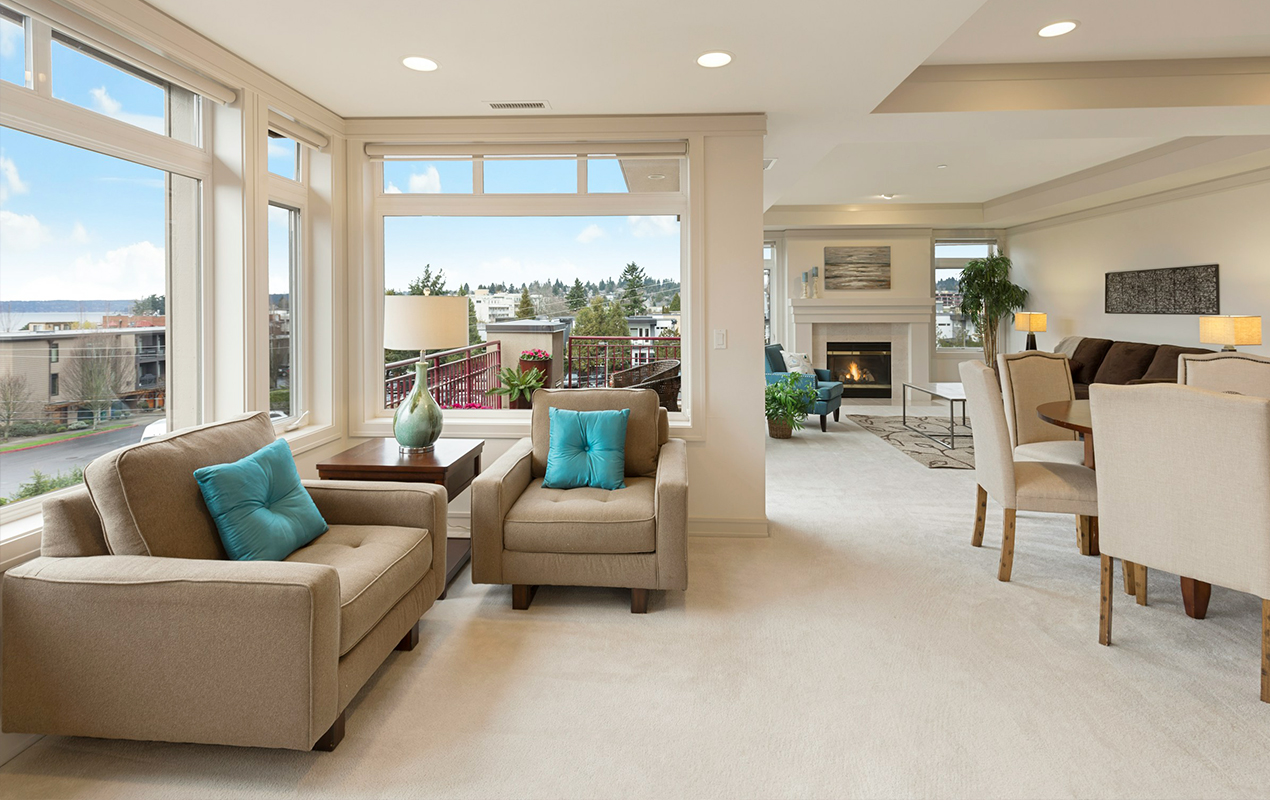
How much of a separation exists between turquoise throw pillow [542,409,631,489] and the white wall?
18.7ft

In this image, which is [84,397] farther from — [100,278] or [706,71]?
[706,71]

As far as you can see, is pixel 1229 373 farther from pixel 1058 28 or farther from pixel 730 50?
pixel 730 50

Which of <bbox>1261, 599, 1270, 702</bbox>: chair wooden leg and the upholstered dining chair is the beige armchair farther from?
the upholstered dining chair

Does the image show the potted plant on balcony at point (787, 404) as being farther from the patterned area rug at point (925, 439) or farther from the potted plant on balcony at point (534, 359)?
the potted plant on balcony at point (534, 359)

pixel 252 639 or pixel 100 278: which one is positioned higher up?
pixel 100 278

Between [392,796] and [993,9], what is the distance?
12.3 feet

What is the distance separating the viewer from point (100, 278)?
2.54 metres

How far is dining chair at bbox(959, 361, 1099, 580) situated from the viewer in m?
3.17

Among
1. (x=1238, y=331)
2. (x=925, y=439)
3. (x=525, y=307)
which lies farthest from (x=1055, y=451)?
(x=525, y=307)

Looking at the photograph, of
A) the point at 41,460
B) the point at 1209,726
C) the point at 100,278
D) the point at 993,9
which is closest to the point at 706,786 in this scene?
the point at 1209,726

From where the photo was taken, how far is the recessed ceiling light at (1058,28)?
10.6ft

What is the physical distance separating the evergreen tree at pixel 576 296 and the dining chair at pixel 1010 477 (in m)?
2.18

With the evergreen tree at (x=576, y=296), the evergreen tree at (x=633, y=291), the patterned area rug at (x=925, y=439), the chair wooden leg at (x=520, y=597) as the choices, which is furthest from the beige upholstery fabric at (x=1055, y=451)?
the chair wooden leg at (x=520, y=597)

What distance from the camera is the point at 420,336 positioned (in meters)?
3.26
